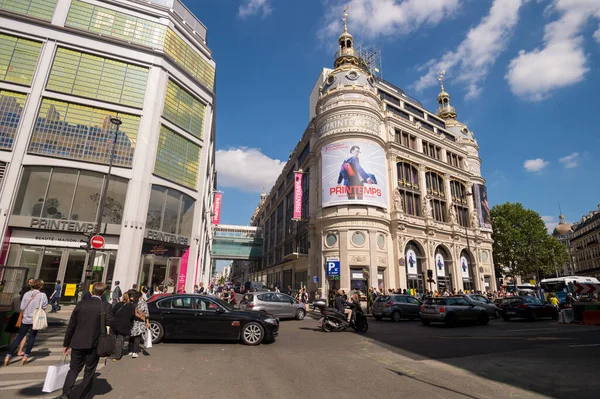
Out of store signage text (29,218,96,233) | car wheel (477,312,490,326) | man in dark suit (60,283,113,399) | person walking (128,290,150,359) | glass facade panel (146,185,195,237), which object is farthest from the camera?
glass facade panel (146,185,195,237)

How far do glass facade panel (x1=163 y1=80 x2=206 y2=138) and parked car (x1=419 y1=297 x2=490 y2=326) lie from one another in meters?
20.8

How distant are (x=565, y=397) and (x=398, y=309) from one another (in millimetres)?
13654

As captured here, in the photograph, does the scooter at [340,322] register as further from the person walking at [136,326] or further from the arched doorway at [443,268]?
the arched doorway at [443,268]

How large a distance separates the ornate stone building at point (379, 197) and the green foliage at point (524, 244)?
915 cm

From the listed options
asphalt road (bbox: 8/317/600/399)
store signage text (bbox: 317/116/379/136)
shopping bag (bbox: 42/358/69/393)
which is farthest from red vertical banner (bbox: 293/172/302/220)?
shopping bag (bbox: 42/358/69/393)

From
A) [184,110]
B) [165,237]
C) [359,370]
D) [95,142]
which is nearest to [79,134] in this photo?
[95,142]

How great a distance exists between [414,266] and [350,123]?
17.9 metres

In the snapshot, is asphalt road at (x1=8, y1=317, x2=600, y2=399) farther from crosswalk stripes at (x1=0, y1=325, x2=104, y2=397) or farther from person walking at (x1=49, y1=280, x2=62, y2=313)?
person walking at (x1=49, y1=280, x2=62, y2=313)

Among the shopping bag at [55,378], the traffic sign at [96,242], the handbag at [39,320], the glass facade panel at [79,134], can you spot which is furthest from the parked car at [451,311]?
the glass facade panel at [79,134]

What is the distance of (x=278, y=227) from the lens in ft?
182

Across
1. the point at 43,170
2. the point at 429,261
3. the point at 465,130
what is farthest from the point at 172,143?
the point at 465,130

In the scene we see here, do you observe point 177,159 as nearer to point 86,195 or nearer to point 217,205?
point 86,195

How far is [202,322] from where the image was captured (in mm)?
9625

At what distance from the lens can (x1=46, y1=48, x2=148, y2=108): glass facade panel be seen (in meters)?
19.4
